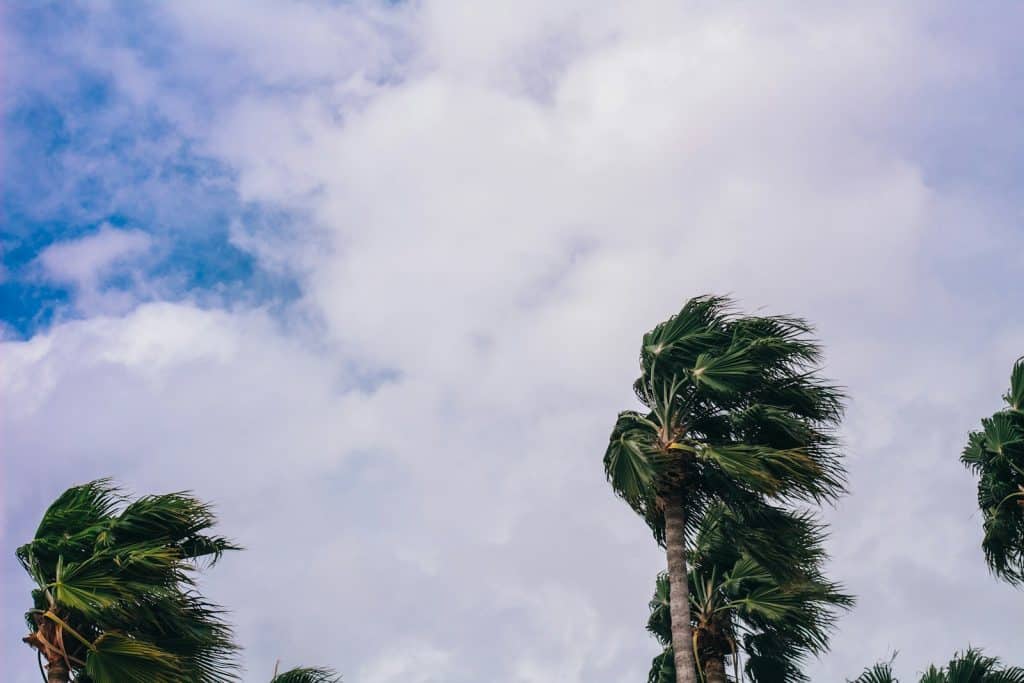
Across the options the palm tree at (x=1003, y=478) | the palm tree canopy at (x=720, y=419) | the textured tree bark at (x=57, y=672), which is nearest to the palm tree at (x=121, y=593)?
the textured tree bark at (x=57, y=672)

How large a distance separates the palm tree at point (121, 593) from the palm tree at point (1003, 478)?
535 inches

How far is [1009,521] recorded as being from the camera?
18.2m

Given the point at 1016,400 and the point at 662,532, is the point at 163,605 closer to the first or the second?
the point at 662,532

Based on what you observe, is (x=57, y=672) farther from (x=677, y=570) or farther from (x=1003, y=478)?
(x=1003, y=478)

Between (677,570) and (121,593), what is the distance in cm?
761

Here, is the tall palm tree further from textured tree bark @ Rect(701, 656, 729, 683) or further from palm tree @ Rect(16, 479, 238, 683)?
palm tree @ Rect(16, 479, 238, 683)

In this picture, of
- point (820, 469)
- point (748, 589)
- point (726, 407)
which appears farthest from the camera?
point (748, 589)

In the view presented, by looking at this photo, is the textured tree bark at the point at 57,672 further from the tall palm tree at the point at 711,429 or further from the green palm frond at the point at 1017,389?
the green palm frond at the point at 1017,389

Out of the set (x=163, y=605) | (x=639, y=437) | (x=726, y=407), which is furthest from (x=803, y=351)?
(x=163, y=605)

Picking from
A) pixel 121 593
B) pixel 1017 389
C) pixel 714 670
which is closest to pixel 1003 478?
pixel 1017 389

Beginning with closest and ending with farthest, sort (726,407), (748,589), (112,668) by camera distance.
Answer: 1. (112,668)
2. (726,407)
3. (748,589)

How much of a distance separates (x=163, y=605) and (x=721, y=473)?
7.75 metres

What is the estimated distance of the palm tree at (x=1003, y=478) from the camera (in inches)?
703

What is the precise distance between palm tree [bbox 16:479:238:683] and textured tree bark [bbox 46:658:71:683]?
0.04 ft
